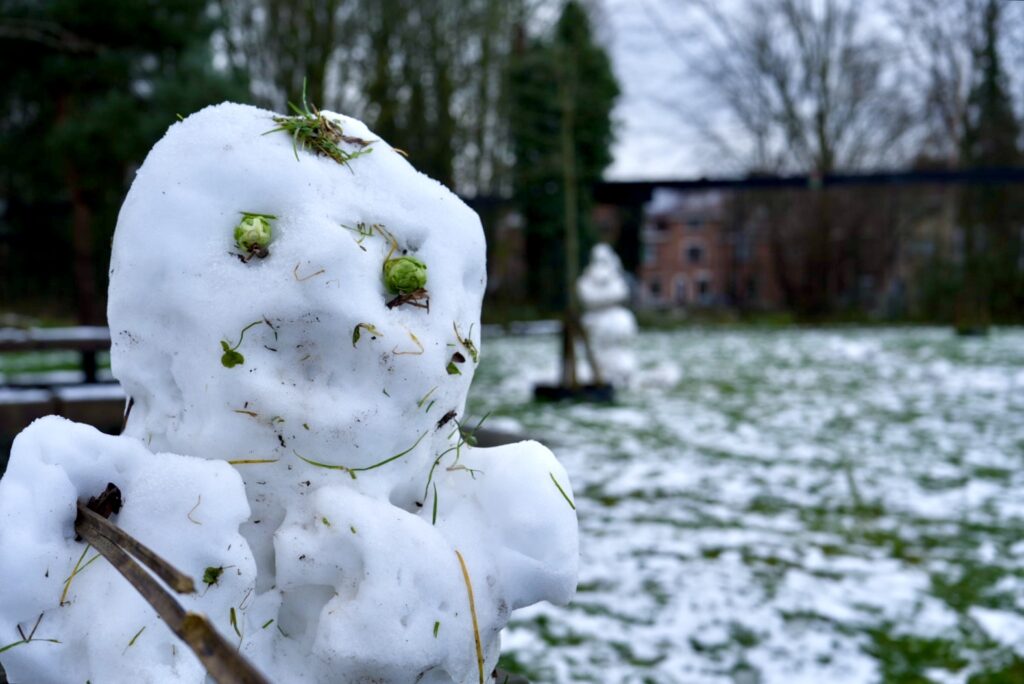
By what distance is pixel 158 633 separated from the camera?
3.68 feet

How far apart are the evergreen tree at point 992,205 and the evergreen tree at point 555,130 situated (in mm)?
8710

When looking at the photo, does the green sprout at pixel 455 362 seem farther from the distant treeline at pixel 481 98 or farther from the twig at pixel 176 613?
the distant treeline at pixel 481 98

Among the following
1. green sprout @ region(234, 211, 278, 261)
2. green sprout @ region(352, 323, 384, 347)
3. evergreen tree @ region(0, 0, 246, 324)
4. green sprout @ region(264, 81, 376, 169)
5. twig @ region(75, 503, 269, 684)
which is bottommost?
twig @ region(75, 503, 269, 684)

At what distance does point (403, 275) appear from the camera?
4.27ft

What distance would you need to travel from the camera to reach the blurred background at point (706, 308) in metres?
3.42

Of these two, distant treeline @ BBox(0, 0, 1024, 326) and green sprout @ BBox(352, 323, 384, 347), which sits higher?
distant treeline @ BBox(0, 0, 1024, 326)

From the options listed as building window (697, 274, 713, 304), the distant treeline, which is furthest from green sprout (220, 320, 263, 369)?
building window (697, 274, 713, 304)

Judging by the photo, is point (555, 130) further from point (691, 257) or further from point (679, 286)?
point (679, 286)

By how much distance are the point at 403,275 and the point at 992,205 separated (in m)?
22.5

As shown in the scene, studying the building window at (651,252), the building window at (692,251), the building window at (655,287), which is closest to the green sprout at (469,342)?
the building window at (692,251)

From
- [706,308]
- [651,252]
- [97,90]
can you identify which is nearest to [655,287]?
[651,252]

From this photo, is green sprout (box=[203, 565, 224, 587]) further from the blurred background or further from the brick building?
the brick building

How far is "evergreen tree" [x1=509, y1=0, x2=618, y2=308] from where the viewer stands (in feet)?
27.6

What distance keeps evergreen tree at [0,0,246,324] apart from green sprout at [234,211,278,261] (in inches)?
412
